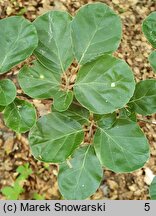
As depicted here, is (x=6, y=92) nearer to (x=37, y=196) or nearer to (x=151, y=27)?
(x=151, y=27)

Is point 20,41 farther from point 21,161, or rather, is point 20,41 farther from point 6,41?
point 21,161

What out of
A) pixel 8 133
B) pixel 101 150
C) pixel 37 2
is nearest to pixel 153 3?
pixel 37 2

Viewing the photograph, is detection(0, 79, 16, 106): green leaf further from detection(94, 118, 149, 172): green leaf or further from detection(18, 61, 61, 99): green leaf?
detection(94, 118, 149, 172): green leaf

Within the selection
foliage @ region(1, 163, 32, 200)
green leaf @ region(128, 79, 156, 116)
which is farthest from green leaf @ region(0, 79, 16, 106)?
foliage @ region(1, 163, 32, 200)

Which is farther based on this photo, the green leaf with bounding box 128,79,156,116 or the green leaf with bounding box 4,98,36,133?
the green leaf with bounding box 128,79,156,116

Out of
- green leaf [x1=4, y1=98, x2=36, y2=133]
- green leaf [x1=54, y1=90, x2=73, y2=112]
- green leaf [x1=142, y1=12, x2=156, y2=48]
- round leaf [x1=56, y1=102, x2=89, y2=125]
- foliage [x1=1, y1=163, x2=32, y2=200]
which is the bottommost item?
foliage [x1=1, y1=163, x2=32, y2=200]

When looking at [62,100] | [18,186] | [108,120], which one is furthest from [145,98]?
[18,186]
